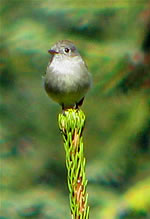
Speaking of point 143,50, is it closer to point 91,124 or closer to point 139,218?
point 139,218

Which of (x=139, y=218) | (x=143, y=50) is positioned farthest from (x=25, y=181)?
(x=143, y=50)

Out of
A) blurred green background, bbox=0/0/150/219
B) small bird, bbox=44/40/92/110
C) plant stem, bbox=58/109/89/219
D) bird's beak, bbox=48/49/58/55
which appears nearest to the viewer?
plant stem, bbox=58/109/89/219

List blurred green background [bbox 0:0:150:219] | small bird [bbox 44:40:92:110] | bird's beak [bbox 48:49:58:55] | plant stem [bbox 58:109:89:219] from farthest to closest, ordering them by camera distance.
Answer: bird's beak [bbox 48:49:58:55] → blurred green background [bbox 0:0:150:219] → small bird [bbox 44:40:92:110] → plant stem [bbox 58:109:89:219]

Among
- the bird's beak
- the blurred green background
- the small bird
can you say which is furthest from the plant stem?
the bird's beak

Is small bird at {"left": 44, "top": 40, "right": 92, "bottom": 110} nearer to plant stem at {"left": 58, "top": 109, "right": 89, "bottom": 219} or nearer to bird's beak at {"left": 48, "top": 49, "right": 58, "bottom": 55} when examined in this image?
bird's beak at {"left": 48, "top": 49, "right": 58, "bottom": 55}

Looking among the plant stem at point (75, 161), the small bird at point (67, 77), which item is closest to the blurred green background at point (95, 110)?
the small bird at point (67, 77)

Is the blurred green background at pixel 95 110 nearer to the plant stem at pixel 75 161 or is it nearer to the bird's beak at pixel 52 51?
the bird's beak at pixel 52 51
